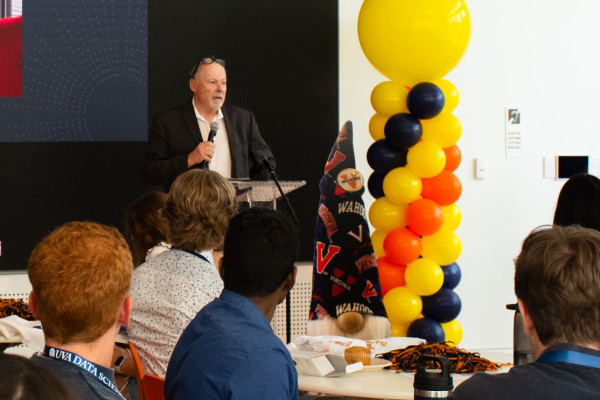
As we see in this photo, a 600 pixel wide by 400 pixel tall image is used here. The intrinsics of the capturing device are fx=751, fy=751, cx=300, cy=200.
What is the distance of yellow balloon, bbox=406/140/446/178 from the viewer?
4.54 m

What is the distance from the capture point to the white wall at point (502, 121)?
5980mm

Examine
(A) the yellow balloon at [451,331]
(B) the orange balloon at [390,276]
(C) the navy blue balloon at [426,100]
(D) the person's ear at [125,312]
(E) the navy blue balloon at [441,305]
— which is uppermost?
(C) the navy blue balloon at [426,100]

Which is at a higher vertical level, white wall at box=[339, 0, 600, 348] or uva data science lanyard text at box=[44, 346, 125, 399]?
white wall at box=[339, 0, 600, 348]

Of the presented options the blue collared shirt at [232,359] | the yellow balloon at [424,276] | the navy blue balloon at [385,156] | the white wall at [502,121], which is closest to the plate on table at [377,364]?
the blue collared shirt at [232,359]

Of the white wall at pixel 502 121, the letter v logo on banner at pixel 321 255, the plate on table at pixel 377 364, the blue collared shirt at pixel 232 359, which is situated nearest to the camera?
the blue collared shirt at pixel 232 359

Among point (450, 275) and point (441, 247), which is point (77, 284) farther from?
point (450, 275)

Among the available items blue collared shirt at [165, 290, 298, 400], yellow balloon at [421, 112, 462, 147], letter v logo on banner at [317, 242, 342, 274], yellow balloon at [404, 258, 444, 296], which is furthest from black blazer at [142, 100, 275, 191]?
blue collared shirt at [165, 290, 298, 400]

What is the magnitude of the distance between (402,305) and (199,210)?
2451 millimetres

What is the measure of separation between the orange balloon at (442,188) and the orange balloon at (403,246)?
0.27 metres

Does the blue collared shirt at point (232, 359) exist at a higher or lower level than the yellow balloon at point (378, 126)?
lower

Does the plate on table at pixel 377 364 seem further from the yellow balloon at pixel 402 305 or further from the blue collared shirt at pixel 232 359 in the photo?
the yellow balloon at pixel 402 305

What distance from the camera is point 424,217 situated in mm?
4574

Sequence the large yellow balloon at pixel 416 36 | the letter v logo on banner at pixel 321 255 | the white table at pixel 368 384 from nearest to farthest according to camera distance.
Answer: the white table at pixel 368 384 → the large yellow balloon at pixel 416 36 → the letter v logo on banner at pixel 321 255

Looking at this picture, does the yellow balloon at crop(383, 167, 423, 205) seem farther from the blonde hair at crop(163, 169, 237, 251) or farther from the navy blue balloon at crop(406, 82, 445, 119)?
the blonde hair at crop(163, 169, 237, 251)
